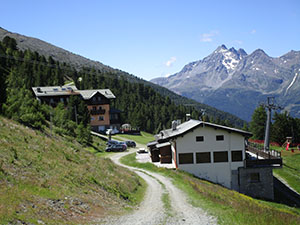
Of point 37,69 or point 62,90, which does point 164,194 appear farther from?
point 37,69

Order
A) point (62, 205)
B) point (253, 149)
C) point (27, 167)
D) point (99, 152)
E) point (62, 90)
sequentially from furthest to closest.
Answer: point (62, 90)
point (99, 152)
point (253, 149)
point (27, 167)
point (62, 205)

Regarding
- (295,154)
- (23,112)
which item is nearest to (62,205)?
(23,112)

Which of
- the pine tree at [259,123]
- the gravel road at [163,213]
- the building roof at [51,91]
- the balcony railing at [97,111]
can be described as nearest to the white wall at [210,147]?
the gravel road at [163,213]

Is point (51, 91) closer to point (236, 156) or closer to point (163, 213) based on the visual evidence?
point (236, 156)

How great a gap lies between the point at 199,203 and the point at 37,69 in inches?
4332

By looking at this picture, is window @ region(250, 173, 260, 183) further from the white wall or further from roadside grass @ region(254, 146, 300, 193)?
roadside grass @ region(254, 146, 300, 193)

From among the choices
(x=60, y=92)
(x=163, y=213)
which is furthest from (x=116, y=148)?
(x=163, y=213)

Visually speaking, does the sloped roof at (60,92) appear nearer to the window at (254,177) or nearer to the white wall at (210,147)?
the white wall at (210,147)

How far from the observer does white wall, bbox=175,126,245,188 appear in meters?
42.4

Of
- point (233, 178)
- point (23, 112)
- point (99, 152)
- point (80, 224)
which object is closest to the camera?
point (80, 224)

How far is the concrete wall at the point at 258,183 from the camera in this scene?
133 ft

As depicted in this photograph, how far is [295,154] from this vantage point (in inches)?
2475

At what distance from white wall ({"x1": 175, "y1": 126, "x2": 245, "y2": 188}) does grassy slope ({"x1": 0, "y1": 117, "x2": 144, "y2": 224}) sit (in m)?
15.6

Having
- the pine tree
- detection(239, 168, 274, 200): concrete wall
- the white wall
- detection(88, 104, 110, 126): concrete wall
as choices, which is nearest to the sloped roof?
detection(88, 104, 110, 126): concrete wall
